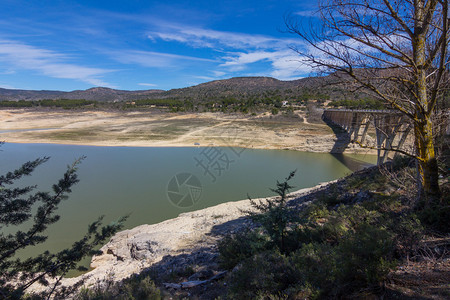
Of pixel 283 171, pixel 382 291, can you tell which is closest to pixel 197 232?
pixel 382 291

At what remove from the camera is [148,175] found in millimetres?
16656

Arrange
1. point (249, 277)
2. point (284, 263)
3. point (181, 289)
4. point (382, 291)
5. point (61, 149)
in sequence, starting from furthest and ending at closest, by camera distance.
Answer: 1. point (61, 149)
2. point (181, 289)
3. point (284, 263)
4. point (249, 277)
5. point (382, 291)

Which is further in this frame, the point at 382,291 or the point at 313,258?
the point at 313,258

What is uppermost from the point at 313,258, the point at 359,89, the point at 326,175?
the point at 359,89

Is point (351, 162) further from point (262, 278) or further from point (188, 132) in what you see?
point (262, 278)

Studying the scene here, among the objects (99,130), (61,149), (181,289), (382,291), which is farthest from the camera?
(99,130)

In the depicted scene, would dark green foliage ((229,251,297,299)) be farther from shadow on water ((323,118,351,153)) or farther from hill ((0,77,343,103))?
hill ((0,77,343,103))

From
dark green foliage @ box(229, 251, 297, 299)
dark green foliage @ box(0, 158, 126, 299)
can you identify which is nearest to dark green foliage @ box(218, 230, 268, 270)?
dark green foliage @ box(229, 251, 297, 299)

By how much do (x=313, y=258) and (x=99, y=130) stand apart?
122 ft

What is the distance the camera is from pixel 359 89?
139 inches

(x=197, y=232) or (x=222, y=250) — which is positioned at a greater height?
(x=222, y=250)

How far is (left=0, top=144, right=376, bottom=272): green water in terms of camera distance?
36.4 feet

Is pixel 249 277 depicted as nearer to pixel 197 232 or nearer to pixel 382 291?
pixel 382 291

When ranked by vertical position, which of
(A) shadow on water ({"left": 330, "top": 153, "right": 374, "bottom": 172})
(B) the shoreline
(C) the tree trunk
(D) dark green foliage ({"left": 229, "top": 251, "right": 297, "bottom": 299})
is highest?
(C) the tree trunk
